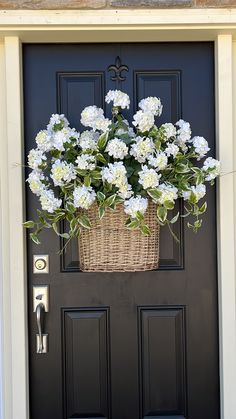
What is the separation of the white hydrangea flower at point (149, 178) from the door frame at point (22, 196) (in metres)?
0.46

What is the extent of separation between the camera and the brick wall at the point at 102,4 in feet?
7.20

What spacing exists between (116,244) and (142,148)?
410 mm

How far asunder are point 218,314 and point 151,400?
1.70 feet

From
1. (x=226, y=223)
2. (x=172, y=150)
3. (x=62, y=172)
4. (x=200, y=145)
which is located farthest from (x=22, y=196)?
(x=226, y=223)

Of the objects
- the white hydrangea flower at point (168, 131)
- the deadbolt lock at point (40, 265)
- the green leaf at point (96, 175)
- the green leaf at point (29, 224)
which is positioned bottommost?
the deadbolt lock at point (40, 265)

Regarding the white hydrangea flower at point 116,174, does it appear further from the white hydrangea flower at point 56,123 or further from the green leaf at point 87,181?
the white hydrangea flower at point 56,123

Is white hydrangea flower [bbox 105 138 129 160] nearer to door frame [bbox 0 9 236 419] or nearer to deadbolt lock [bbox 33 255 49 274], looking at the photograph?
door frame [bbox 0 9 236 419]

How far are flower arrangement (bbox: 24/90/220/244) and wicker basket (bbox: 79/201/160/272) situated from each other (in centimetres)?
4

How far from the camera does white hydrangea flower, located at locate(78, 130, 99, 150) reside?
2.03m

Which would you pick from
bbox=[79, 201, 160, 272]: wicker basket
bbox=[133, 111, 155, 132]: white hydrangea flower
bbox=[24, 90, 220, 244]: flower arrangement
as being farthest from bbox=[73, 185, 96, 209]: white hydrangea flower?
bbox=[133, 111, 155, 132]: white hydrangea flower

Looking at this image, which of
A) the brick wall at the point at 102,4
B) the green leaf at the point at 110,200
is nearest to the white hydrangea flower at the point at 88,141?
the green leaf at the point at 110,200

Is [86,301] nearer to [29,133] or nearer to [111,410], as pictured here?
[111,410]

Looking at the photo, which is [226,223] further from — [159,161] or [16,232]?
[16,232]

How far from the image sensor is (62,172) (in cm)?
200
